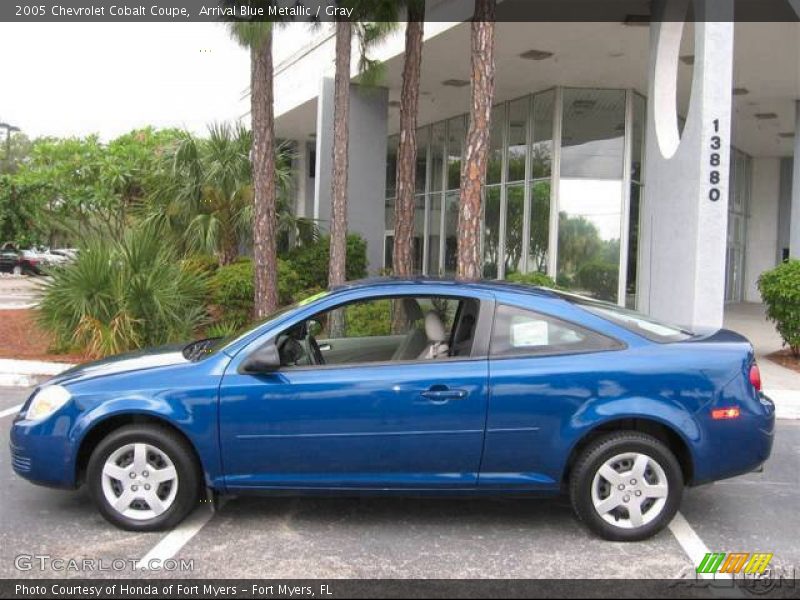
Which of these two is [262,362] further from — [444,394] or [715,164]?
[715,164]

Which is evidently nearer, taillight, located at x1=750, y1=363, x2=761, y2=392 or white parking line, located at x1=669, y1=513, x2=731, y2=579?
white parking line, located at x1=669, y1=513, x2=731, y2=579

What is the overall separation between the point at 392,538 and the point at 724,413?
209cm

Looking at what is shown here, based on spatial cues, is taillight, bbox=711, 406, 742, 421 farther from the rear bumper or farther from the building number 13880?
the building number 13880

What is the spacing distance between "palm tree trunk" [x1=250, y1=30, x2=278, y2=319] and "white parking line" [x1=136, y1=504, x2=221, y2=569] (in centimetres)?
630

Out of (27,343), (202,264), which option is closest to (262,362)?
(27,343)

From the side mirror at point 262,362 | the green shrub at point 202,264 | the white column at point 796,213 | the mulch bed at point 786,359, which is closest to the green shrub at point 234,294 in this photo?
the green shrub at point 202,264

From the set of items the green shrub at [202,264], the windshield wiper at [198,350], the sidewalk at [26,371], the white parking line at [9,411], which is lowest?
the white parking line at [9,411]

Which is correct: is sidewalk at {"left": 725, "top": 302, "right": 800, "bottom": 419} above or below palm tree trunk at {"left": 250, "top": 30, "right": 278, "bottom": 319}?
below

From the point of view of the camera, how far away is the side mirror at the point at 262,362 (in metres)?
4.36

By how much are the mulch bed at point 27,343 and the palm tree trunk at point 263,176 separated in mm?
2751

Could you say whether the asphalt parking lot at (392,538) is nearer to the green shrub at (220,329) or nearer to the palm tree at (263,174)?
the green shrub at (220,329)

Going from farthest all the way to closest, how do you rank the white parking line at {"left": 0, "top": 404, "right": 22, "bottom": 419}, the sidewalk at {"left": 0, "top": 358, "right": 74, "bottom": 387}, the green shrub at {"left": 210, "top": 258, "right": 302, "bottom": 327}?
the green shrub at {"left": 210, "top": 258, "right": 302, "bottom": 327} < the sidewalk at {"left": 0, "top": 358, "right": 74, "bottom": 387} < the white parking line at {"left": 0, "top": 404, "right": 22, "bottom": 419}

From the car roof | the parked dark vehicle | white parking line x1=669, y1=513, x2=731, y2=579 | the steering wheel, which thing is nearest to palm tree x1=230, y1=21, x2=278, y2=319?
the steering wheel

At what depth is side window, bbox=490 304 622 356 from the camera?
14.7 ft
